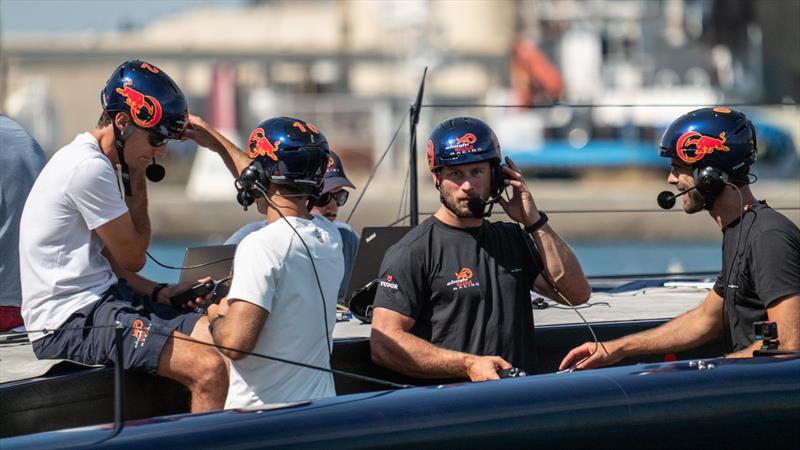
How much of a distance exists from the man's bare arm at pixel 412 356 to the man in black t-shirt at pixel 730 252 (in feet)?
1.40

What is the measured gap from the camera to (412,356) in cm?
407

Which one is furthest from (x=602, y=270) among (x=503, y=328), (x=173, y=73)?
(x=173, y=73)

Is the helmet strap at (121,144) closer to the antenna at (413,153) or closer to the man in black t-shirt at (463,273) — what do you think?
the man in black t-shirt at (463,273)

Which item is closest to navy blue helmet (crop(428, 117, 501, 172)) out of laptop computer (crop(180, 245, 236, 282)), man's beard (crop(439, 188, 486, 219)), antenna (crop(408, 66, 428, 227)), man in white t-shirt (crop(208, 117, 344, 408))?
man's beard (crop(439, 188, 486, 219))

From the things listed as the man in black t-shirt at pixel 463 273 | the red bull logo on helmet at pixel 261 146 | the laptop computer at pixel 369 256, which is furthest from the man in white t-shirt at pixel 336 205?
the red bull logo on helmet at pixel 261 146

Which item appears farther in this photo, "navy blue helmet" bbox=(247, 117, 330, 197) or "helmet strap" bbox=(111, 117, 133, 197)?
"helmet strap" bbox=(111, 117, 133, 197)

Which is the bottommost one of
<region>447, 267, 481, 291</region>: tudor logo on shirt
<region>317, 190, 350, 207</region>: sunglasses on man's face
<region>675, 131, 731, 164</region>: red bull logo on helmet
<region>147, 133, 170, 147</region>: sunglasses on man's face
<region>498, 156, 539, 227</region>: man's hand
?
<region>447, 267, 481, 291</region>: tudor logo on shirt

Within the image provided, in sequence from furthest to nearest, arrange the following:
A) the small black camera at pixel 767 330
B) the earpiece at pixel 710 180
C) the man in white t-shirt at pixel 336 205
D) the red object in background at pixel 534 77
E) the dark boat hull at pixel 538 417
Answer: the red object in background at pixel 534 77 → the man in white t-shirt at pixel 336 205 → the earpiece at pixel 710 180 → the small black camera at pixel 767 330 → the dark boat hull at pixel 538 417

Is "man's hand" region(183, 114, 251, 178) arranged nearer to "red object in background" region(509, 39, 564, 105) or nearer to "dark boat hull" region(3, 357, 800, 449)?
"dark boat hull" region(3, 357, 800, 449)

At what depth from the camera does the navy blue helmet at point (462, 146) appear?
4.24m

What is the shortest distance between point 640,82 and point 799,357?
130 feet

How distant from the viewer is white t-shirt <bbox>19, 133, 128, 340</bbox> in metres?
3.84

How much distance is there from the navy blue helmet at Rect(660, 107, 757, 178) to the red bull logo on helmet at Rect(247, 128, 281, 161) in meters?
1.48

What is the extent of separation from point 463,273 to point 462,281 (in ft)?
0.09
